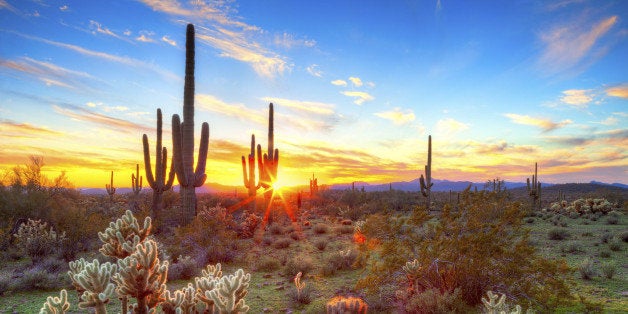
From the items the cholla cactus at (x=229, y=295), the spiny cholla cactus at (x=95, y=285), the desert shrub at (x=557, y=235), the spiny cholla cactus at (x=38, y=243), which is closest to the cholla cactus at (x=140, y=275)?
the spiny cholla cactus at (x=95, y=285)

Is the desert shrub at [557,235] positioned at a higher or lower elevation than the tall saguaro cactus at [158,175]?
lower

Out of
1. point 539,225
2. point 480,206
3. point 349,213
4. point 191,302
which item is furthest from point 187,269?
point 539,225

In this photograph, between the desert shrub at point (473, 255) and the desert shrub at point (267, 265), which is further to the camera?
the desert shrub at point (267, 265)

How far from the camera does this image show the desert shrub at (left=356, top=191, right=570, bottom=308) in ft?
21.0

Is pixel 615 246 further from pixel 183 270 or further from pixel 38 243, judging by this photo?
pixel 38 243

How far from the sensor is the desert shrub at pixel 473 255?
21.0 ft

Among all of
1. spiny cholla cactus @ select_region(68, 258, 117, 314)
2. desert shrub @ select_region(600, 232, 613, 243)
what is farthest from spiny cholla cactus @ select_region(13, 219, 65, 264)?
desert shrub @ select_region(600, 232, 613, 243)

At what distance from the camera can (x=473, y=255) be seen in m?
6.58

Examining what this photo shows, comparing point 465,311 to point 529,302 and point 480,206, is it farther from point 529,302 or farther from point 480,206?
point 480,206

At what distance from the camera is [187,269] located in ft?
32.3

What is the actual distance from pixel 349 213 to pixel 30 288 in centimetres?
2079

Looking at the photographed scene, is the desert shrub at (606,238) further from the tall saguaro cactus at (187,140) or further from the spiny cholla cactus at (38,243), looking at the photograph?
the spiny cholla cactus at (38,243)

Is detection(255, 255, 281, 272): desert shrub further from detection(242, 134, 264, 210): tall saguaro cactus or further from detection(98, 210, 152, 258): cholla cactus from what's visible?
detection(242, 134, 264, 210): tall saguaro cactus

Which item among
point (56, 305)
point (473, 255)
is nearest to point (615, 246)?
point (473, 255)
